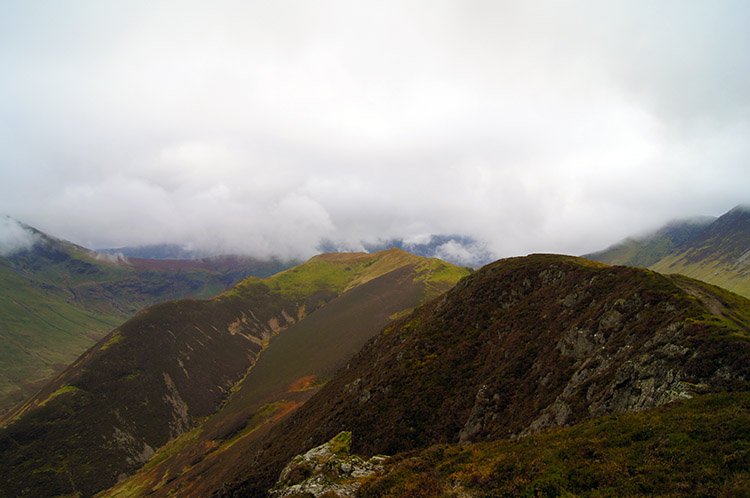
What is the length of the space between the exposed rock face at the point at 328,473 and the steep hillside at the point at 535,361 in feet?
43.5

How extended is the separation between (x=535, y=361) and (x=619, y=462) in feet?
90.5

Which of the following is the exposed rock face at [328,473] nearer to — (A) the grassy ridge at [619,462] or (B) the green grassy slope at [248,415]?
(A) the grassy ridge at [619,462]

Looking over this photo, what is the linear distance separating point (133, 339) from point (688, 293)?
222 meters

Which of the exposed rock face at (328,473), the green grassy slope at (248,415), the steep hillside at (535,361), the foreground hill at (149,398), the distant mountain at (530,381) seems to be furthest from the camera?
the foreground hill at (149,398)

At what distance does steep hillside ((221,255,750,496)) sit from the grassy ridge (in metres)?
4.89

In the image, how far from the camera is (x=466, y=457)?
2353 cm

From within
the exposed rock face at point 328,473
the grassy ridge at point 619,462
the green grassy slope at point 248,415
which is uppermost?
the grassy ridge at point 619,462

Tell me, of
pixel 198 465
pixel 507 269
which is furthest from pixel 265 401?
pixel 507 269

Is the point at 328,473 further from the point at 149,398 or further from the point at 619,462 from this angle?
the point at 149,398

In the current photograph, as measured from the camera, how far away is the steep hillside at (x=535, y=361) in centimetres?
2358

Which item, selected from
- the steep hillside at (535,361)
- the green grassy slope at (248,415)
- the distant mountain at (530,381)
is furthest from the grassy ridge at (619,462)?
the green grassy slope at (248,415)

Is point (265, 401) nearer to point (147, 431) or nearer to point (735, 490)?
point (147, 431)

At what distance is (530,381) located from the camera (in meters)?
37.9

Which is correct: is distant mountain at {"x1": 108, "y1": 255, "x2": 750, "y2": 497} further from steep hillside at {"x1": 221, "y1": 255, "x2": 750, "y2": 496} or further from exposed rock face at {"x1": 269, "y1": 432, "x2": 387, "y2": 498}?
exposed rock face at {"x1": 269, "y1": 432, "x2": 387, "y2": 498}
